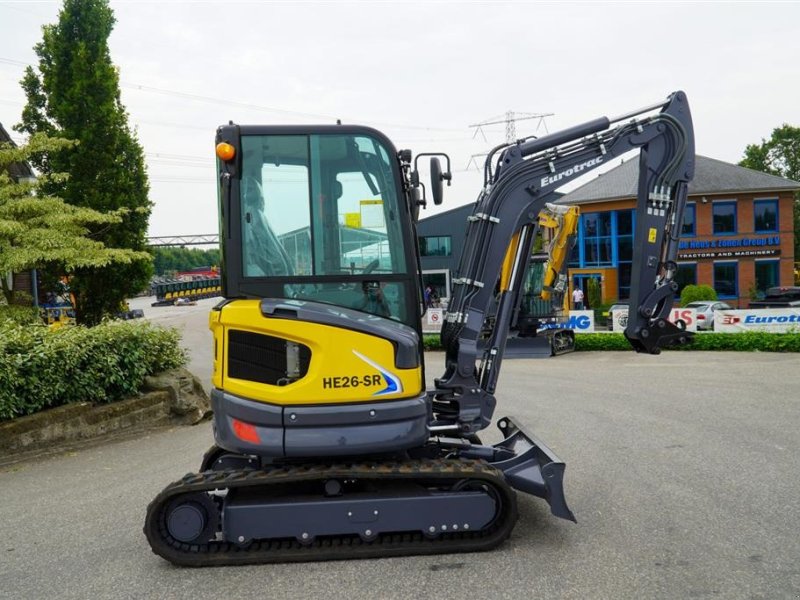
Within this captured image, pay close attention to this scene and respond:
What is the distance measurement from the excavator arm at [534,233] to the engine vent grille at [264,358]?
1425mm

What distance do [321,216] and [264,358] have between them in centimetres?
107

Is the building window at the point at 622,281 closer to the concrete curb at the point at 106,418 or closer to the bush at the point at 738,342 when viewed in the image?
the bush at the point at 738,342

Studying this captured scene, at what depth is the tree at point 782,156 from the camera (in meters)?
51.2

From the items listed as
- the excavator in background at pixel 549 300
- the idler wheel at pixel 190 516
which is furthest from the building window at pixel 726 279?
the idler wheel at pixel 190 516

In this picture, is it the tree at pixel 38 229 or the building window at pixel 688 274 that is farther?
the building window at pixel 688 274

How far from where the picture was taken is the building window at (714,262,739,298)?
36219mm

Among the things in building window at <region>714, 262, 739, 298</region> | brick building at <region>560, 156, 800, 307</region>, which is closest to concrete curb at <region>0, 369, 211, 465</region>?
brick building at <region>560, 156, 800, 307</region>

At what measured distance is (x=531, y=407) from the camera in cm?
1066

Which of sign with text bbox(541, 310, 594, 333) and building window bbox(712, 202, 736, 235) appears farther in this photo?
building window bbox(712, 202, 736, 235)

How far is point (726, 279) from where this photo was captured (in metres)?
36.5

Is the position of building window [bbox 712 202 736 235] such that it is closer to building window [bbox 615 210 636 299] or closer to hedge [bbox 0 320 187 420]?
building window [bbox 615 210 636 299]

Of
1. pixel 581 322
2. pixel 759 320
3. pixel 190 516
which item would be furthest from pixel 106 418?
pixel 759 320

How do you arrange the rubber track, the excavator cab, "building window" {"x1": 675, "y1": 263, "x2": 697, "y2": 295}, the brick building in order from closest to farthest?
the rubber track, the excavator cab, the brick building, "building window" {"x1": 675, "y1": 263, "x2": 697, "y2": 295}

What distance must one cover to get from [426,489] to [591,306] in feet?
109
